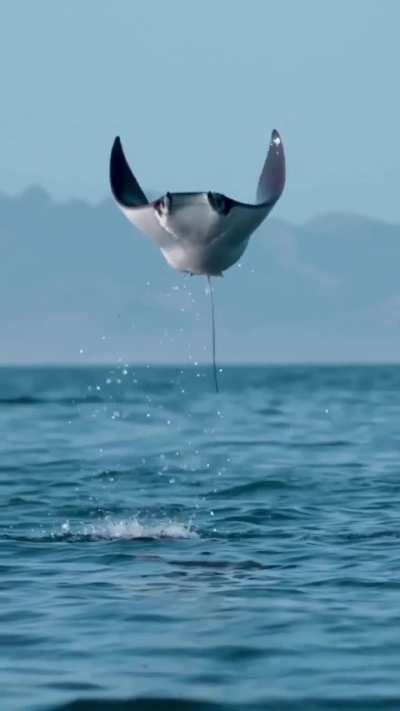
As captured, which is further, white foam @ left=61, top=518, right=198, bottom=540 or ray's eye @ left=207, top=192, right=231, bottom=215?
white foam @ left=61, top=518, right=198, bottom=540

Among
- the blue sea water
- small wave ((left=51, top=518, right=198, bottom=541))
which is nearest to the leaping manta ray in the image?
the blue sea water

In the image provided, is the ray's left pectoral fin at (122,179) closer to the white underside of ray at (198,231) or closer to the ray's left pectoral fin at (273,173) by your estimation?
the white underside of ray at (198,231)

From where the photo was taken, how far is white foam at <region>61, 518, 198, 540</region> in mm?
19234

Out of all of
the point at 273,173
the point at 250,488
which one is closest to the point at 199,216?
the point at 273,173

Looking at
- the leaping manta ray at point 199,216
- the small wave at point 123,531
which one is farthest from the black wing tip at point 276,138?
the small wave at point 123,531

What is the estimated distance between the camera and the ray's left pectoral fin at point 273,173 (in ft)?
53.7

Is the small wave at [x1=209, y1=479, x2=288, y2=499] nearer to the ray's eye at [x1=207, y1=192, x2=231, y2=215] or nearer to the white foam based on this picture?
the white foam

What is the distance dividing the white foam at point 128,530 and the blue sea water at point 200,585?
0.12 ft

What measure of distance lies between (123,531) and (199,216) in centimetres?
534

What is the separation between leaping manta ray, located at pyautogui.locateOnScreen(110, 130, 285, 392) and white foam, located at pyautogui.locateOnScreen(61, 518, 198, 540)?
368cm

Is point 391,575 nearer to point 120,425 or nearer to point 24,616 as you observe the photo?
point 24,616

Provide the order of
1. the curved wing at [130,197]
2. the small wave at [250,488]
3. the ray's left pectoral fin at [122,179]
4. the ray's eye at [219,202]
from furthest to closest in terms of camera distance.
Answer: the small wave at [250,488] → the ray's left pectoral fin at [122,179] → the curved wing at [130,197] → the ray's eye at [219,202]

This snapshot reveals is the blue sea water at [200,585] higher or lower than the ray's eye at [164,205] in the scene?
lower

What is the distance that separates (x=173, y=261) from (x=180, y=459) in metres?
17.8
